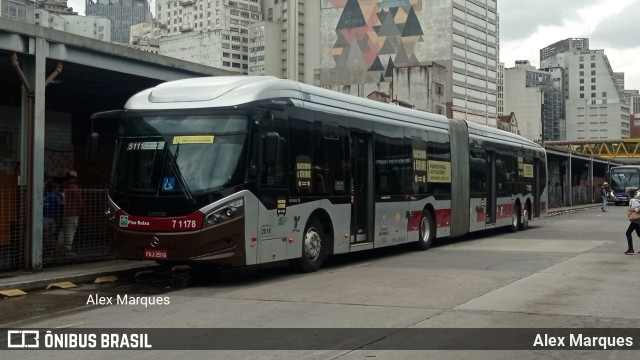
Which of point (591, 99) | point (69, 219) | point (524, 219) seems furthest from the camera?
point (591, 99)

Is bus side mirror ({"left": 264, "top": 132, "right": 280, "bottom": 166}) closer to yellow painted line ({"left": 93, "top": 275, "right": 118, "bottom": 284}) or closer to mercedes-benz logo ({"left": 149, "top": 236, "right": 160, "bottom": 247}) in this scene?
mercedes-benz logo ({"left": 149, "top": 236, "right": 160, "bottom": 247})

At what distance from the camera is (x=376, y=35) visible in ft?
471

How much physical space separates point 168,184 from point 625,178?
56.3 meters

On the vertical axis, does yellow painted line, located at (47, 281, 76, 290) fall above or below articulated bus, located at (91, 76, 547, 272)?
below

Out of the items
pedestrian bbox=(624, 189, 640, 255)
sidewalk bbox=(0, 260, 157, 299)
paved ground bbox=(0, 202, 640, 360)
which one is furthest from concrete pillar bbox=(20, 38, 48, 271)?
pedestrian bbox=(624, 189, 640, 255)

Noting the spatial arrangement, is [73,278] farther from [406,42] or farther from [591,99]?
[591,99]

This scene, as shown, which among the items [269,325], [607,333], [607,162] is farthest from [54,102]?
[607,162]

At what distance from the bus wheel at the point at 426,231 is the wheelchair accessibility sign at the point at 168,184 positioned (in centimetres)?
821

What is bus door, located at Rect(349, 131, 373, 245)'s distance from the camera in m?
14.6

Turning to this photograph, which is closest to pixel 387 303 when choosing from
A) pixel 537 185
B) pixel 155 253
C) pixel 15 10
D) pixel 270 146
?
pixel 270 146

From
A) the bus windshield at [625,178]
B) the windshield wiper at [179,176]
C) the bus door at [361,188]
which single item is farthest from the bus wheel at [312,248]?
the bus windshield at [625,178]

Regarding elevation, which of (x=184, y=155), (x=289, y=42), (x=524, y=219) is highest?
(x=289, y=42)

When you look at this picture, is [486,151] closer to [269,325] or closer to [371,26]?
[269,325]

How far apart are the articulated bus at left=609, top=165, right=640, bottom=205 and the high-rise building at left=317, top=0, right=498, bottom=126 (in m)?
75.5
